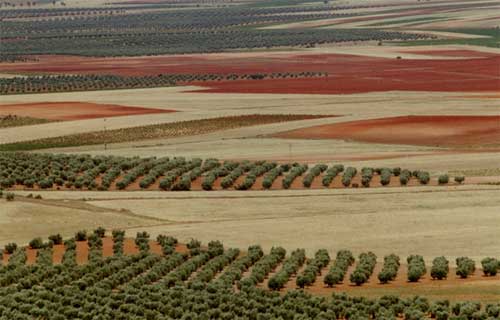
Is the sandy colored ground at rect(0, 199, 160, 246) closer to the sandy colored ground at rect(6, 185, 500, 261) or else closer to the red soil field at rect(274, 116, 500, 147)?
the sandy colored ground at rect(6, 185, 500, 261)

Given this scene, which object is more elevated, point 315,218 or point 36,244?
point 315,218

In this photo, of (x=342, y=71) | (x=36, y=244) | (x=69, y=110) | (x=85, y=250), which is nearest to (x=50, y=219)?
(x=36, y=244)

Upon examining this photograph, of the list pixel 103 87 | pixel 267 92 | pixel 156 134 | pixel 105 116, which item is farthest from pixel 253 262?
pixel 103 87

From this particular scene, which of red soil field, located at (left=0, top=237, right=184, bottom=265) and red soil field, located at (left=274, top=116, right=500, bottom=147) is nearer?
red soil field, located at (left=0, top=237, right=184, bottom=265)

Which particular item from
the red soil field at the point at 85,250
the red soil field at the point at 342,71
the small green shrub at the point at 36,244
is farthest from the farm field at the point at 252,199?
the red soil field at the point at 342,71

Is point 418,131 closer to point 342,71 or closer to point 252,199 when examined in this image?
point 252,199

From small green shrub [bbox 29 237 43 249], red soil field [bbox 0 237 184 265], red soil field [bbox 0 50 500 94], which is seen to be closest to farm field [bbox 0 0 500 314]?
small green shrub [bbox 29 237 43 249]
